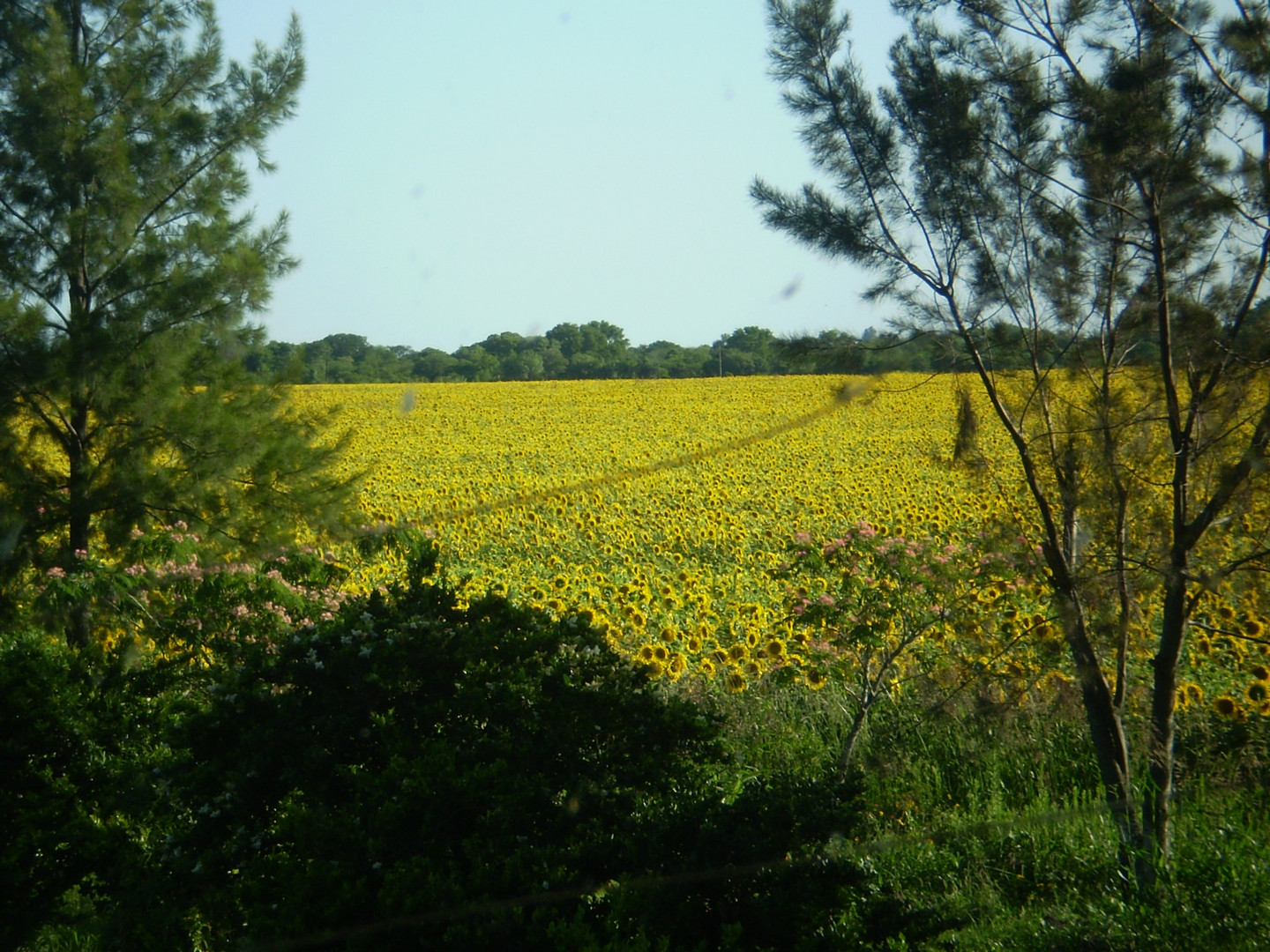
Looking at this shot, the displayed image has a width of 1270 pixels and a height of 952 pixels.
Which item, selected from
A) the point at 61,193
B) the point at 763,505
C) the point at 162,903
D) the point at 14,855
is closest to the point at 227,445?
the point at 61,193

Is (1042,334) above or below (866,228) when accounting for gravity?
below

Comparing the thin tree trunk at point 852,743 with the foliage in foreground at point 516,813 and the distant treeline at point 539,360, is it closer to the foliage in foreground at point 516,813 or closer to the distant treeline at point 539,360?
the foliage in foreground at point 516,813

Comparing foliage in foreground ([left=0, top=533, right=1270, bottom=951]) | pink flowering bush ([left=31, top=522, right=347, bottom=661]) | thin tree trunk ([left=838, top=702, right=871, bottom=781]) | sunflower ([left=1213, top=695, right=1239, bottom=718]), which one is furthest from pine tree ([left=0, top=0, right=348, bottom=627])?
sunflower ([left=1213, top=695, right=1239, bottom=718])

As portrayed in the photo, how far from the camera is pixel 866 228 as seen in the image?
164 inches

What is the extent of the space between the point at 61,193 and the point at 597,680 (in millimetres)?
5170

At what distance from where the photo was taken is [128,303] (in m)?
6.81

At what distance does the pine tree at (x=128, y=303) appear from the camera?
6.55 metres

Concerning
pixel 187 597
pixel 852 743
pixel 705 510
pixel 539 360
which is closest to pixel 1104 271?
pixel 852 743

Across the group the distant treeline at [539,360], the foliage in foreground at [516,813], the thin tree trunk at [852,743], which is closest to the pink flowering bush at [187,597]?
the foliage in foreground at [516,813]

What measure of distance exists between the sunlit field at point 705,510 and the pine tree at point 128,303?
0.95m

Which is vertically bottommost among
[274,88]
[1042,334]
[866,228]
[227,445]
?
[227,445]

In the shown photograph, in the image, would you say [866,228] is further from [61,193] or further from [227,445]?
[61,193]

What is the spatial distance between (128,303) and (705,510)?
7.11 meters

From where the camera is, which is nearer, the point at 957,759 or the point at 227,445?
the point at 957,759
